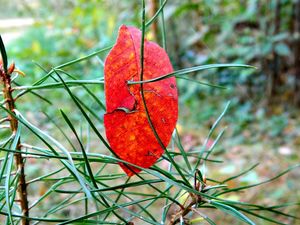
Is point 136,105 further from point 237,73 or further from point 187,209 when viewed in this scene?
point 237,73

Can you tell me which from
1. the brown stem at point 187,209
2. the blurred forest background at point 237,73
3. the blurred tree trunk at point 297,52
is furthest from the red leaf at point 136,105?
the blurred tree trunk at point 297,52

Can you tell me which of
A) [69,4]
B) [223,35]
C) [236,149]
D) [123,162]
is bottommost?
[123,162]

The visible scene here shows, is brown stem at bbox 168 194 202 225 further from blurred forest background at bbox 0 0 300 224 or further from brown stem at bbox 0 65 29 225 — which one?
blurred forest background at bbox 0 0 300 224

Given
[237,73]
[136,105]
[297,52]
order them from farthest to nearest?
[237,73] < [297,52] < [136,105]

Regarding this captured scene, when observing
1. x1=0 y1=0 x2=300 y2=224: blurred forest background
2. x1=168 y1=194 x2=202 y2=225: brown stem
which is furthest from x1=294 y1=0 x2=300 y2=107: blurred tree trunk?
x1=168 y1=194 x2=202 y2=225: brown stem

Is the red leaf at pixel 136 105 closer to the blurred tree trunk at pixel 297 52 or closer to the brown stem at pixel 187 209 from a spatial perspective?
the brown stem at pixel 187 209

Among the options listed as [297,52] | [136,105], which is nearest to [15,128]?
[136,105]

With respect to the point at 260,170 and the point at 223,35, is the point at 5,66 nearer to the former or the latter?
the point at 260,170

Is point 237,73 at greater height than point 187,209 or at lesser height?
greater

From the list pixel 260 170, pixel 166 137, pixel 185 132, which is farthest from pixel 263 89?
pixel 166 137

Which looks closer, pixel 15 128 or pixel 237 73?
pixel 15 128
